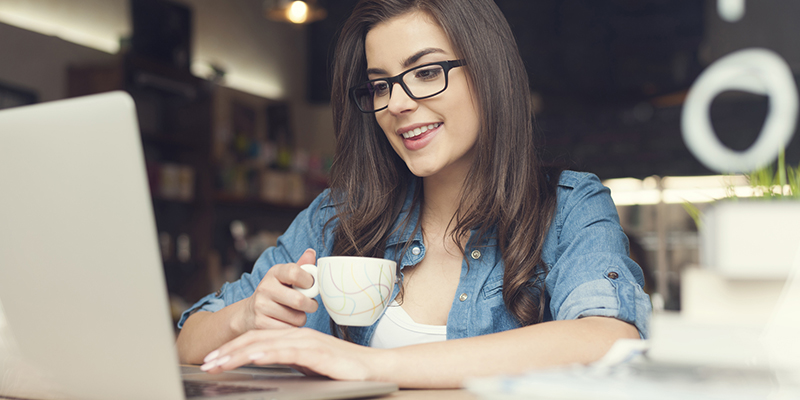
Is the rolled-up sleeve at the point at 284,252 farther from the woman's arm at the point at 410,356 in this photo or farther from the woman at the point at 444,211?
the woman's arm at the point at 410,356

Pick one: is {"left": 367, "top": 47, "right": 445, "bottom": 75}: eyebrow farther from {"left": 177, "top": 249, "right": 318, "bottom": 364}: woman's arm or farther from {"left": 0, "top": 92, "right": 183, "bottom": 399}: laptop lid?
{"left": 0, "top": 92, "right": 183, "bottom": 399}: laptop lid

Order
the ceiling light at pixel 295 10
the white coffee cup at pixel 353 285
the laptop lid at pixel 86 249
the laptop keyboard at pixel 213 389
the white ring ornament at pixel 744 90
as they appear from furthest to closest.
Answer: the white ring ornament at pixel 744 90
the ceiling light at pixel 295 10
the white coffee cup at pixel 353 285
the laptop keyboard at pixel 213 389
the laptop lid at pixel 86 249

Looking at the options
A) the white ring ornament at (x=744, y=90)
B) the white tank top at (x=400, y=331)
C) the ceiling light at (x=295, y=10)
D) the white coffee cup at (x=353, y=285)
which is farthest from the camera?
the white ring ornament at (x=744, y=90)

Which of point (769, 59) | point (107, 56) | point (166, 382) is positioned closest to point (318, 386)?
point (166, 382)

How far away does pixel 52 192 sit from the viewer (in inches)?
22.0

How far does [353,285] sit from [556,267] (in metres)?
0.38

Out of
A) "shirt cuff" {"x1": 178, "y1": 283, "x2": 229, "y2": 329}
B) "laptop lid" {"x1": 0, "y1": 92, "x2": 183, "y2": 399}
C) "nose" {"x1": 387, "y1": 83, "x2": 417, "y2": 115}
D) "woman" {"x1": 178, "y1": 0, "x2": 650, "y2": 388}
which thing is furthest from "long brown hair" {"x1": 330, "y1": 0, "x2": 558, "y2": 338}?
"laptop lid" {"x1": 0, "y1": 92, "x2": 183, "y2": 399}

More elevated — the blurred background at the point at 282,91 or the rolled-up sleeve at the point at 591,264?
the blurred background at the point at 282,91

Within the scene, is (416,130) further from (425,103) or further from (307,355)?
(307,355)

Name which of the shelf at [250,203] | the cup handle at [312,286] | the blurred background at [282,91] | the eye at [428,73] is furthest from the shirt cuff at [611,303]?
the shelf at [250,203]

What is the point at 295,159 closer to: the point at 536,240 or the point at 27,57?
the point at 27,57

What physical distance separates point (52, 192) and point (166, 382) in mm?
194

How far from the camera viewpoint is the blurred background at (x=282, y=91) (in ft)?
11.9

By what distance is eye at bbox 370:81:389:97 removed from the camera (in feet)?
4.01
